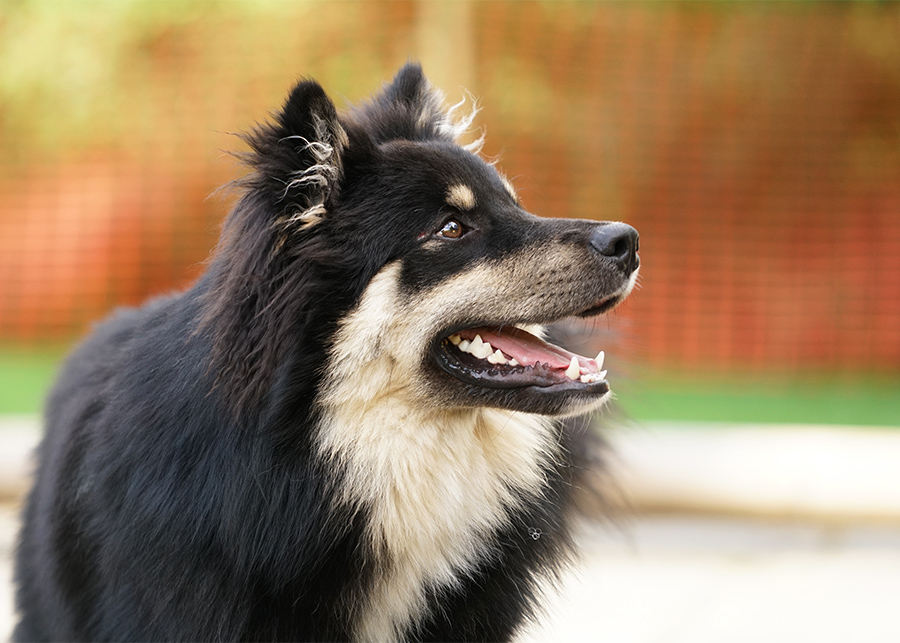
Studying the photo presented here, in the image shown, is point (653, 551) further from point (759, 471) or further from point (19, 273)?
point (19, 273)

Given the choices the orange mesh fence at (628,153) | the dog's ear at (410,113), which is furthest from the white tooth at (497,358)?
the orange mesh fence at (628,153)

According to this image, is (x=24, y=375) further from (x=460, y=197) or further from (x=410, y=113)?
(x=460, y=197)

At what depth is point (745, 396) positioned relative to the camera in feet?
27.8

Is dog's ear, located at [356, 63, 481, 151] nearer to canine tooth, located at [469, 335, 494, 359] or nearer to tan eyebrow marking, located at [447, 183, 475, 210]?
tan eyebrow marking, located at [447, 183, 475, 210]

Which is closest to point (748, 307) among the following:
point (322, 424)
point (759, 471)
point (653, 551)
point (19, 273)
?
point (759, 471)

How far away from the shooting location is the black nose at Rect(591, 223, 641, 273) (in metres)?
2.67

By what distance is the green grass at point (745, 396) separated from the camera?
7668mm

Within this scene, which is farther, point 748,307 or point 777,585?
point 748,307

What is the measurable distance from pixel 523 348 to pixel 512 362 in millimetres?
137

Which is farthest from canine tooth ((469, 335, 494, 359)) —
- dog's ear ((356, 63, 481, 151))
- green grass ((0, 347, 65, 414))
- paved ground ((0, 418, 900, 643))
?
green grass ((0, 347, 65, 414))

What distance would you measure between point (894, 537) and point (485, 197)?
3.93 meters

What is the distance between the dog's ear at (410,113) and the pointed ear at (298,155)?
455mm

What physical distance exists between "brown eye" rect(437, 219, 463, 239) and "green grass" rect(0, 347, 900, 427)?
4606mm

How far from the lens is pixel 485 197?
2834mm
